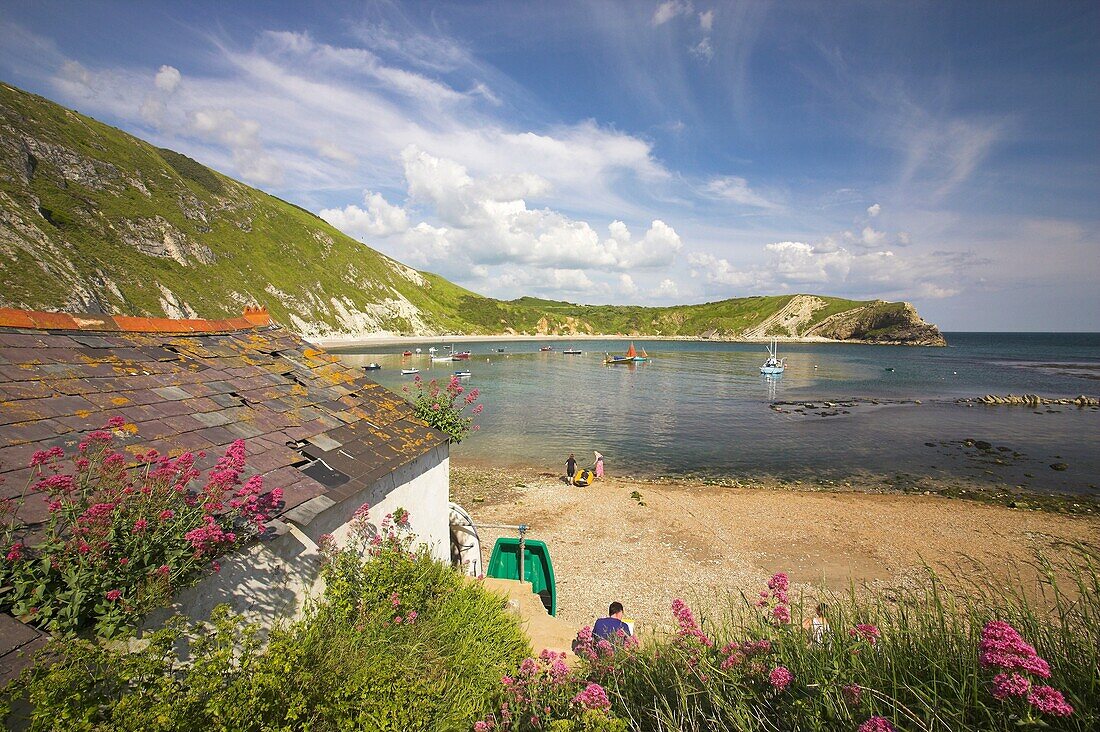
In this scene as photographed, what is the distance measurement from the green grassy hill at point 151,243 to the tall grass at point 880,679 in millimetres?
64666

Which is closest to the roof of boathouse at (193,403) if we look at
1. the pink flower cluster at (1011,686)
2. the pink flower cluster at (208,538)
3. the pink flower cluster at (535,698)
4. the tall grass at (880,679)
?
the pink flower cluster at (208,538)

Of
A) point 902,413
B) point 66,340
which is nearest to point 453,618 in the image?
point 66,340

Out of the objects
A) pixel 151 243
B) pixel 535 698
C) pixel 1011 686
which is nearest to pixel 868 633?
pixel 1011 686

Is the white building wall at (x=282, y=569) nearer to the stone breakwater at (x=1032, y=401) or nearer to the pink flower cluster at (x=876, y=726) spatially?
the pink flower cluster at (x=876, y=726)

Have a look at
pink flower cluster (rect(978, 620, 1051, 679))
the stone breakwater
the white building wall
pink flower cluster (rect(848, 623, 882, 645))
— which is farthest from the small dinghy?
the stone breakwater

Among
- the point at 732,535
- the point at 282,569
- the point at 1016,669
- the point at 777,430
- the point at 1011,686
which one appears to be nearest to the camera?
the point at 1011,686

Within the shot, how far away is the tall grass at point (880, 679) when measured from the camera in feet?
9.76

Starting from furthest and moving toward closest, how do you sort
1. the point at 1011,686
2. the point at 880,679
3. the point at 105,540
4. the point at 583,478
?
1. the point at 583,478
2. the point at 105,540
3. the point at 880,679
4. the point at 1011,686

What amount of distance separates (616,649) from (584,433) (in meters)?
32.7

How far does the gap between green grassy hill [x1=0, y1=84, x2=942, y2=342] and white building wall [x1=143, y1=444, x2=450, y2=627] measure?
2343 inches

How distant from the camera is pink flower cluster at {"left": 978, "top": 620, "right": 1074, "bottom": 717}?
2.43 metres

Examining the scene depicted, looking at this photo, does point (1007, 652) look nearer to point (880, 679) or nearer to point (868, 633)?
point (880, 679)

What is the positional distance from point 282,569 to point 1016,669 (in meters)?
6.90

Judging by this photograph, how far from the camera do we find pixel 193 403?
6.83 metres
